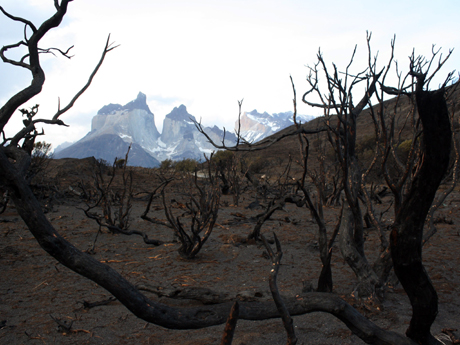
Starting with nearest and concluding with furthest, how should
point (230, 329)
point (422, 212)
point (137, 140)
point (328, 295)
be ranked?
1. point (230, 329)
2. point (422, 212)
3. point (328, 295)
4. point (137, 140)

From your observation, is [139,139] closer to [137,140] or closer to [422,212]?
[137,140]

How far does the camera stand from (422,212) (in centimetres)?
145

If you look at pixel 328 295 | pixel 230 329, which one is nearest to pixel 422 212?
pixel 328 295

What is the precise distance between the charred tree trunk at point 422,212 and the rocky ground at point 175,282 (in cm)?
81

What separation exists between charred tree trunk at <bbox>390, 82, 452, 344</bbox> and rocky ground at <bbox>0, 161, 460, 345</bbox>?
809 millimetres

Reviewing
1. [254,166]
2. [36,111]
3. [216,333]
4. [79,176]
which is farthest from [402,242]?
[254,166]

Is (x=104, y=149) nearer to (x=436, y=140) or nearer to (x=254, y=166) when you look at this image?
(x=254, y=166)

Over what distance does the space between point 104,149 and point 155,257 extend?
148777mm

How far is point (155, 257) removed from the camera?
4.53m

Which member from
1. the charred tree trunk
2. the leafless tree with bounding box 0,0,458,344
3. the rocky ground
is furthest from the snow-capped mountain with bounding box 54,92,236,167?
the charred tree trunk

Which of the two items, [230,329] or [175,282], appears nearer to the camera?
[230,329]

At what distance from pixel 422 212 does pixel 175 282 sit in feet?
9.32

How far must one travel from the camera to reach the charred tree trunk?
1.29 m

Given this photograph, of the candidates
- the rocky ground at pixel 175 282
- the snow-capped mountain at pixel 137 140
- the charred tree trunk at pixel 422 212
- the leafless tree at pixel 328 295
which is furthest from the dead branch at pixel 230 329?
the snow-capped mountain at pixel 137 140
